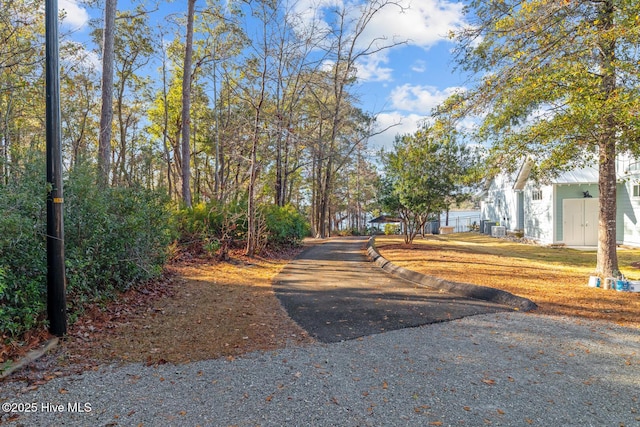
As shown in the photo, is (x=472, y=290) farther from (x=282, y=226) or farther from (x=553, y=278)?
(x=282, y=226)

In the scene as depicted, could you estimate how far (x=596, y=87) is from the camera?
21.6 ft

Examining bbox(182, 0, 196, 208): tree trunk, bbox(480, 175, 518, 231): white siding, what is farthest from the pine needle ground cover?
bbox(480, 175, 518, 231): white siding

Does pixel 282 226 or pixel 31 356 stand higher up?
pixel 282 226

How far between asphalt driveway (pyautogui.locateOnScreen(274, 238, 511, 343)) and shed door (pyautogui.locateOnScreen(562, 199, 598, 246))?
12.0 metres

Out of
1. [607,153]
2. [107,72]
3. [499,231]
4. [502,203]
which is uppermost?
[107,72]

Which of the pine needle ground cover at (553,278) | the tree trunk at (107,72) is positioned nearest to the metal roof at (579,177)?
the pine needle ground cover at (553,278)

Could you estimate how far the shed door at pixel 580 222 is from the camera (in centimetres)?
1597

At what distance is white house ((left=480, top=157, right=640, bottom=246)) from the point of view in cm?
1420

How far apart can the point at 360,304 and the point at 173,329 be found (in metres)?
2.93

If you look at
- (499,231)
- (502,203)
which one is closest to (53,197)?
(499,231)

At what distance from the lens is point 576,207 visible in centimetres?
1606

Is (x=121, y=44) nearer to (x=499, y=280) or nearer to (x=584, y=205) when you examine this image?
(x=499, y=280)

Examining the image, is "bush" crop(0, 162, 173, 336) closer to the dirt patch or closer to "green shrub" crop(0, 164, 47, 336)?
"green shrub" crop(0, 164, 47, 336)

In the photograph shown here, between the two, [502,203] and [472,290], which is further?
[502,203]
